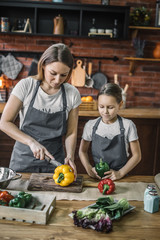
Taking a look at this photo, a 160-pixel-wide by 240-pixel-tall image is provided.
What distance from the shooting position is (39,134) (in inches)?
81.0

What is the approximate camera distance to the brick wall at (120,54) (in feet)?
12.7

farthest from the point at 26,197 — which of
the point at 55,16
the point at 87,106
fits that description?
the point at 55,16

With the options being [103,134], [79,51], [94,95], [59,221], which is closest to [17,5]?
[79,51]

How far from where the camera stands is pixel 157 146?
11.1 feet

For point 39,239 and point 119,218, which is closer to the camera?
point 39,239

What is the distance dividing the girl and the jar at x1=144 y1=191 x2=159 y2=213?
23.8 inches

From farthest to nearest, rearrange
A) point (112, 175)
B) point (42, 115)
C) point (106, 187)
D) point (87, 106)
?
point (87, 106), point (42, 115), point (112, 175), point (106, 187)

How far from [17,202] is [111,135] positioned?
3.40 ft

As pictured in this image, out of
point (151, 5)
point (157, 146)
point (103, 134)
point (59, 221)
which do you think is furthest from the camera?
point (151, 5)

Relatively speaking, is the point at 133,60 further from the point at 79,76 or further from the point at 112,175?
the point at 112,175

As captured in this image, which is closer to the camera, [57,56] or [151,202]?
[151,202]

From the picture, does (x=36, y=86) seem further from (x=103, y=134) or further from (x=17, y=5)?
(x=17, y=5)

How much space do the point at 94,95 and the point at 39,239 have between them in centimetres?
302

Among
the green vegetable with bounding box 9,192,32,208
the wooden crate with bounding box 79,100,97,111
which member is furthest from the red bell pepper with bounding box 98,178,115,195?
the wooden crate with bounding box 79,100,97,111
